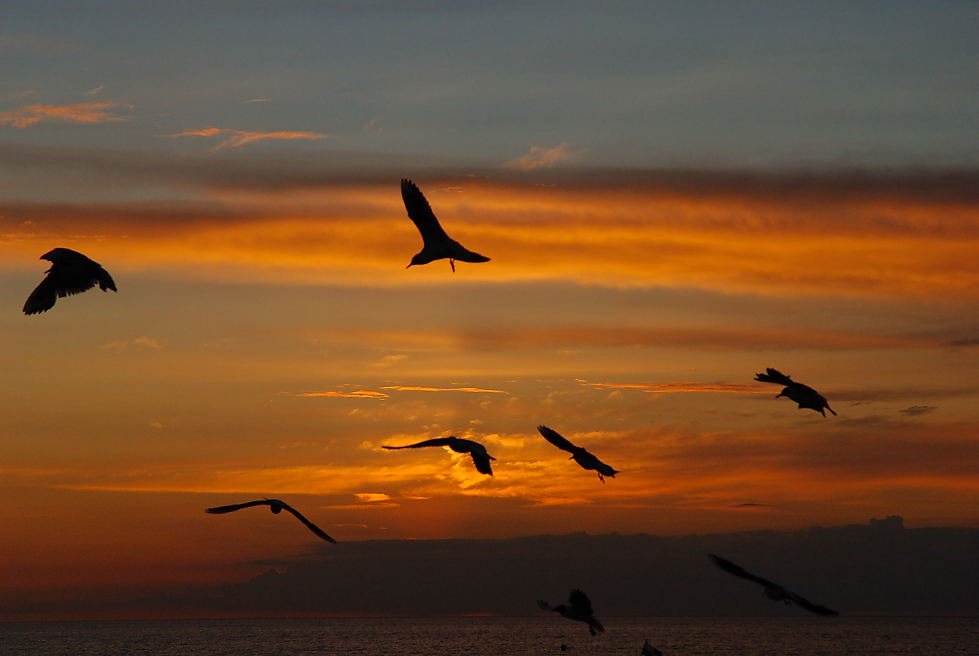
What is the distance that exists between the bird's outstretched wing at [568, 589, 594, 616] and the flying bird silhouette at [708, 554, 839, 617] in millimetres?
8294

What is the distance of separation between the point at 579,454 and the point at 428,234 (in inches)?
344

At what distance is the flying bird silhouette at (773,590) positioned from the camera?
29.3 meters

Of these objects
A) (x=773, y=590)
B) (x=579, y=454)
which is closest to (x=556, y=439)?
(x=579, y=454)

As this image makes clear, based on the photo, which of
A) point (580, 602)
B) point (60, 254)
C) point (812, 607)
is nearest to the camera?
point (812, 607)

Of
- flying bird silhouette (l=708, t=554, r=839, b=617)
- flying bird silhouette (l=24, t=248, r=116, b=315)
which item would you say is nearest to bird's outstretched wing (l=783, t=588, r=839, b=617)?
flying bird silhouette (l=708, t=554, r=839, b=617)

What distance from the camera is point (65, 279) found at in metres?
38.1

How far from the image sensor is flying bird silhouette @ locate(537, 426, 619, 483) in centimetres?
4062

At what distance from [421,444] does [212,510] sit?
721cm

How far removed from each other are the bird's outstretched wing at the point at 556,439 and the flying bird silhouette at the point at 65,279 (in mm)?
14078

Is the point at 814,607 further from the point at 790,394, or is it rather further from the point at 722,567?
the point at 790,394

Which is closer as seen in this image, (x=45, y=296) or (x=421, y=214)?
(x=421, y=214)

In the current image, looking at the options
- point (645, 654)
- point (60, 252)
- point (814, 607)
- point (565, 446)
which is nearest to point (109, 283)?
point (60, 252)

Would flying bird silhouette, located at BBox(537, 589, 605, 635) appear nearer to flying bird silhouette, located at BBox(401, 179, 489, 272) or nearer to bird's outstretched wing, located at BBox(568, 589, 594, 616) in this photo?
bird's outstretched wing, located at BBox(568, 589, 594, 616)

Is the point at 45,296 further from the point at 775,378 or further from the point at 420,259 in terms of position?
the point at 775,378
